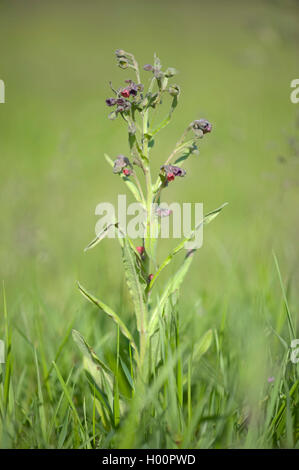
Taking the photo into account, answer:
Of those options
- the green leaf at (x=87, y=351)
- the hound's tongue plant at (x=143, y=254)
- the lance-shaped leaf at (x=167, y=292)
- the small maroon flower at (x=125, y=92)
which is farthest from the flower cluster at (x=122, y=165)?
the green leaf at (x=87, y=351)

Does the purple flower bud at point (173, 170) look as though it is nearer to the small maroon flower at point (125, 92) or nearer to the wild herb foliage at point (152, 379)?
the wild herb foliage at point (152, 379)

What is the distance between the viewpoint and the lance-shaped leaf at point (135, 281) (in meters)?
0.93

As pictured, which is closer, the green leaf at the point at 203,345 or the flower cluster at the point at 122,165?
the flower cluster at the point at 122,165

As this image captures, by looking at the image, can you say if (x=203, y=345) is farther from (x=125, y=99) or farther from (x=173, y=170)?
(x=125, y=99)

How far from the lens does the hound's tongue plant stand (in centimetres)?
92

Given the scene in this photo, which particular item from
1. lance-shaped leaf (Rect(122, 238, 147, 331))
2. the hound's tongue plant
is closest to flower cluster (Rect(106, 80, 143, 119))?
the hound's tongue plant

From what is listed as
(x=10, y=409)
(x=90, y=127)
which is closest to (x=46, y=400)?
(x=10, y=409)

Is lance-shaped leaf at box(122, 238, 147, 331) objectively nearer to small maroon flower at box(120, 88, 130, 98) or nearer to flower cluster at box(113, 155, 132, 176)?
flower cluster at box(113, 155, 132, 176)

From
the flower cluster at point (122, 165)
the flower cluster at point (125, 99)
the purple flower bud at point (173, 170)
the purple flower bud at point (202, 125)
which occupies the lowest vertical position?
the purple flower bud at point (173, 170)

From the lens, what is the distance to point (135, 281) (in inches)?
37.4

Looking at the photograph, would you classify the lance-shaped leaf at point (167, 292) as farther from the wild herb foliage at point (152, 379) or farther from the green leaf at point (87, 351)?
the green leaf at point (87, 351)

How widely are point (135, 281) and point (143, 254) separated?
0.08 metres

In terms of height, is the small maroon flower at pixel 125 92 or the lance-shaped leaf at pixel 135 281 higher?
the small maroon flower at pixel 125 92

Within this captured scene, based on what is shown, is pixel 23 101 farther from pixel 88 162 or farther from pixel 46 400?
pixel 46 400
